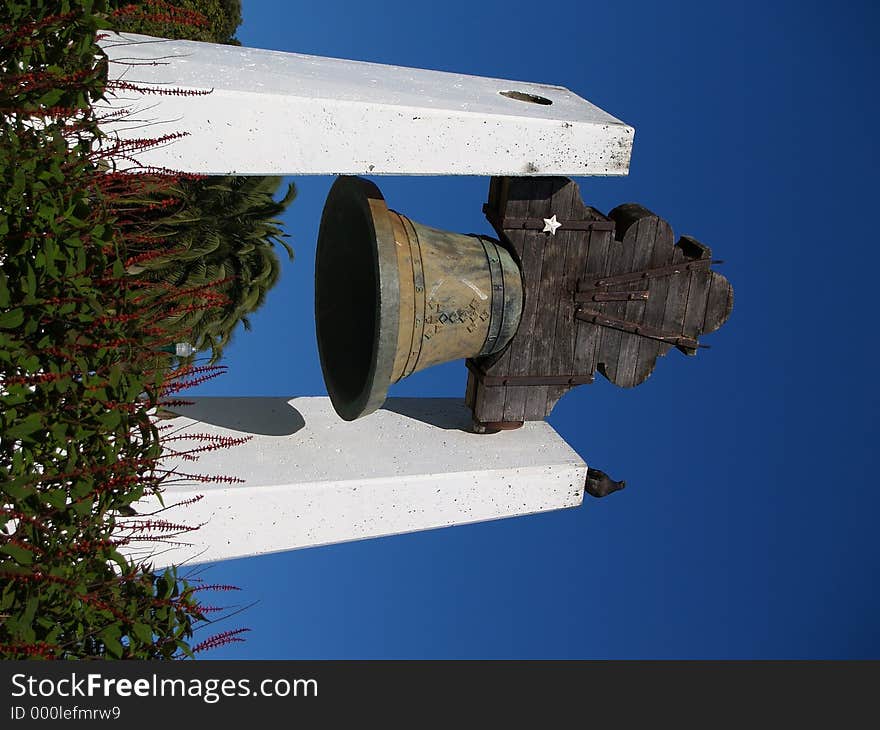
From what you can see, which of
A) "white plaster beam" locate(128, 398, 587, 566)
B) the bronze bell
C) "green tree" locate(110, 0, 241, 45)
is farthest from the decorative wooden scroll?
"green tree" locate(110, 0, 241, 45)

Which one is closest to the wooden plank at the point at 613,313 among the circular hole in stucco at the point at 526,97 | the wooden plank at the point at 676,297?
the wooden plank at the point at 676,297

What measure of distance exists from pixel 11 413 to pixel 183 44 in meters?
1.97

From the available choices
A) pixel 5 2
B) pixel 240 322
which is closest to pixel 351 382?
pixel 5 2

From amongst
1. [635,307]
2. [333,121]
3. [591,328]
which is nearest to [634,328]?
[635,307]

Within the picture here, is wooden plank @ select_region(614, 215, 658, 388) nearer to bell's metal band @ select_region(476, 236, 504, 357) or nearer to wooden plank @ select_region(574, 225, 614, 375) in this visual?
wooden plank @ select_region(574, 225, 614, 375)

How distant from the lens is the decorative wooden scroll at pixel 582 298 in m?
4.53

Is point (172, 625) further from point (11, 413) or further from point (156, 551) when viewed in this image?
point (11, 413)

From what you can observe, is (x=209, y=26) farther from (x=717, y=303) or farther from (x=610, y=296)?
(x=717, y=303)

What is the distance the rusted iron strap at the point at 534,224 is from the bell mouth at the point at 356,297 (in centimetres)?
59

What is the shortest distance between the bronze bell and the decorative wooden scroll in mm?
137

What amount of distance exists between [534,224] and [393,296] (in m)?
0.86

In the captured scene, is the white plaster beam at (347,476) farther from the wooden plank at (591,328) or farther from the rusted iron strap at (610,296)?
the rusted iron strap at (610,296)

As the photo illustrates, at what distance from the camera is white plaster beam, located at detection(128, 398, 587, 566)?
14.4ft

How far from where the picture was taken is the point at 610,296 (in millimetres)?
4688
